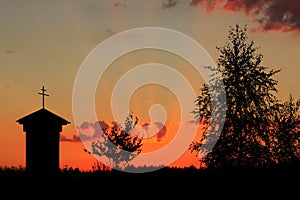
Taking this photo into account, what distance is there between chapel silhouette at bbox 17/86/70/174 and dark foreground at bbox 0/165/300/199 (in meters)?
0.60

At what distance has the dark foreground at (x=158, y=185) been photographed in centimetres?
2131

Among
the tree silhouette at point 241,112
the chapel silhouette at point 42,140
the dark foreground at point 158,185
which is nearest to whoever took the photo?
the dark foreground at point 158,185

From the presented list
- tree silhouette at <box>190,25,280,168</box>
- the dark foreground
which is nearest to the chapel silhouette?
the dark foreground

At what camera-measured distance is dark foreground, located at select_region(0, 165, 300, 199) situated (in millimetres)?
21312

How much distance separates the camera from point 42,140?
972 inches

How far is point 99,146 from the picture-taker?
167ft

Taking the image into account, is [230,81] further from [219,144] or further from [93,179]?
[93,179]

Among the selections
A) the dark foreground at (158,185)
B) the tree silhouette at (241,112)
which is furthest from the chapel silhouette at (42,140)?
the tree silhouette at (241,112)

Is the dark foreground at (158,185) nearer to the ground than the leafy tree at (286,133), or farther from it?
nearer to the ground

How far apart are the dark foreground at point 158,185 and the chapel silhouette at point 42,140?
605 millimetres

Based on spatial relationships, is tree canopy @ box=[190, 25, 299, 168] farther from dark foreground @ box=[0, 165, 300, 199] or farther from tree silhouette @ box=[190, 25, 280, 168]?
dark foreground @ box=[0, 165, 300, 199]

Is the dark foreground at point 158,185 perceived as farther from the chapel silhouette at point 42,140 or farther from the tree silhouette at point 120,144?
the tree silhouette at point 120,144

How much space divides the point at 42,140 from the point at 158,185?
640cm

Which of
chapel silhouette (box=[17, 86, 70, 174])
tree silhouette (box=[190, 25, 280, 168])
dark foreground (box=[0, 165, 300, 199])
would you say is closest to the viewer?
dark foreground (box=[0, 165, 300, 199])
